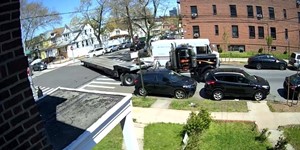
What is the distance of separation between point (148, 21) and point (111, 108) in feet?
109

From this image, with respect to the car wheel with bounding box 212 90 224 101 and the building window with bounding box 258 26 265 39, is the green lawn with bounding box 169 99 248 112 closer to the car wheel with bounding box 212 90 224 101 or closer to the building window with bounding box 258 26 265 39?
the car wheel with bounding box 212 90 224 101

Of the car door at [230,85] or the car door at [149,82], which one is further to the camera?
the car door at [149,82]

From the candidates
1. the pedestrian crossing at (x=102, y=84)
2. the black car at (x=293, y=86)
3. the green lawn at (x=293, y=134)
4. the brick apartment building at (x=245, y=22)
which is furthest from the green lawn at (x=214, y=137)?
the brick apartment building at (x=245, y=22)

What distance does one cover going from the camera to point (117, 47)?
5550 centimetres

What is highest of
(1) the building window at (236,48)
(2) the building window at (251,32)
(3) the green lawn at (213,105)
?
(2) the building window at (251,32)

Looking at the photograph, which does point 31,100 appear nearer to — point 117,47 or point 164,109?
point 164,109

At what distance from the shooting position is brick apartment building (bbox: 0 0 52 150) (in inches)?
111

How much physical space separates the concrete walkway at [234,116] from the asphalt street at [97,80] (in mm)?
2822

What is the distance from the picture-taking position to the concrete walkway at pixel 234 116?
1397cm

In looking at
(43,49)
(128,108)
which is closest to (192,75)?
(128,108)

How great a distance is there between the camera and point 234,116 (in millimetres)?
15133

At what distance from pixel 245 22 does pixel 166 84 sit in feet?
78.2

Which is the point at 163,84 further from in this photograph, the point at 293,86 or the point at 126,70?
the point at 293,86

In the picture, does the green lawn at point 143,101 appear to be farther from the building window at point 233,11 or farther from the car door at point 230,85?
the building window at point 233,11
